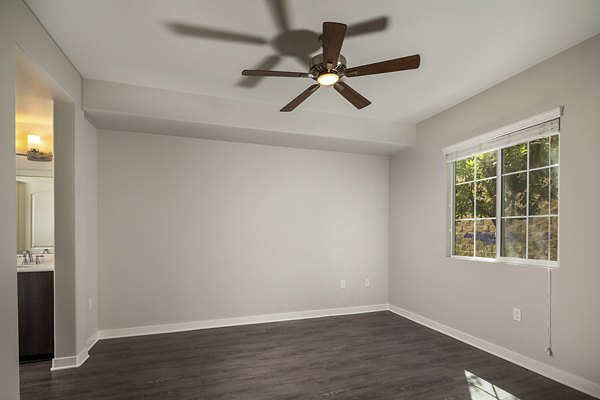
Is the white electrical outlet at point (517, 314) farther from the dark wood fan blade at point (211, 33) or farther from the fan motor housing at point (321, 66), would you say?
the dark wood fan blade at point (211, 33)

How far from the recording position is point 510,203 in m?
3.18

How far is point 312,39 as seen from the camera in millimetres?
2395

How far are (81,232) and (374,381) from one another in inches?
119

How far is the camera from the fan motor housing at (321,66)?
7.56 ft

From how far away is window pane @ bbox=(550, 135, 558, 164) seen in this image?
2.76 metres

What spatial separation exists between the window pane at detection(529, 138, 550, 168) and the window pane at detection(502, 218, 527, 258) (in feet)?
1.77

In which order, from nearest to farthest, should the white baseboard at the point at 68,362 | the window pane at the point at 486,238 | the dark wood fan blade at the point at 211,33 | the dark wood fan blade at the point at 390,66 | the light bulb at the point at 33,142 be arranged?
1. the dark wood fan blade at the point at 390,66
2. the dark wood fan blade at the point at 211,33
3. the white baseboard at the point at 68,362
4. the window pane at the point at 486,238
5. the light bulb at the point at 33,142

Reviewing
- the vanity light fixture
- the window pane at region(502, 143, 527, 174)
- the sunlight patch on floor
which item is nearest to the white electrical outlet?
the sunlight patch on floor

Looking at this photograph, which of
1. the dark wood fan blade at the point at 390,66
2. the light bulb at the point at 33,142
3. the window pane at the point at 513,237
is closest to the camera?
the dark wood fan blade at the point at 390,66

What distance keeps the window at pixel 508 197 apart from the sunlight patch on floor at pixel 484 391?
3.74 feet

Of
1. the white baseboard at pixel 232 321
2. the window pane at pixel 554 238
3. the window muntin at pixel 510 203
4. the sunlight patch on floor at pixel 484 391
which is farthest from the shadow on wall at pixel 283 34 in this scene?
the white baseboard at pixel 232 321

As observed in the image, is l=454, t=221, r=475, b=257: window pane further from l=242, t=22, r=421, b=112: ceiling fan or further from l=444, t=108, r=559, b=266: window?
l=242, t=22, r=421, b=112: ceiling fan

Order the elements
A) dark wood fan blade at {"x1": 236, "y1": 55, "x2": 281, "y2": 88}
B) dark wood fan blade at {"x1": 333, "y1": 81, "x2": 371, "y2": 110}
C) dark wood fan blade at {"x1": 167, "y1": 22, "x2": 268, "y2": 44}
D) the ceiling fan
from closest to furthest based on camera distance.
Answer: the ceiling fan, dark wood fan blade at {"x1": 167, "y1": 22, "x2": 268, "y2": 44}, dark wood fan blade at {"x1": 333, "y1": 81, "x2": 371, "y2": 110}, dark wood fan blade at {"x1": 236, "y1": 55, "x2": 281, "y2": 88}

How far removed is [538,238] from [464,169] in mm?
1133
